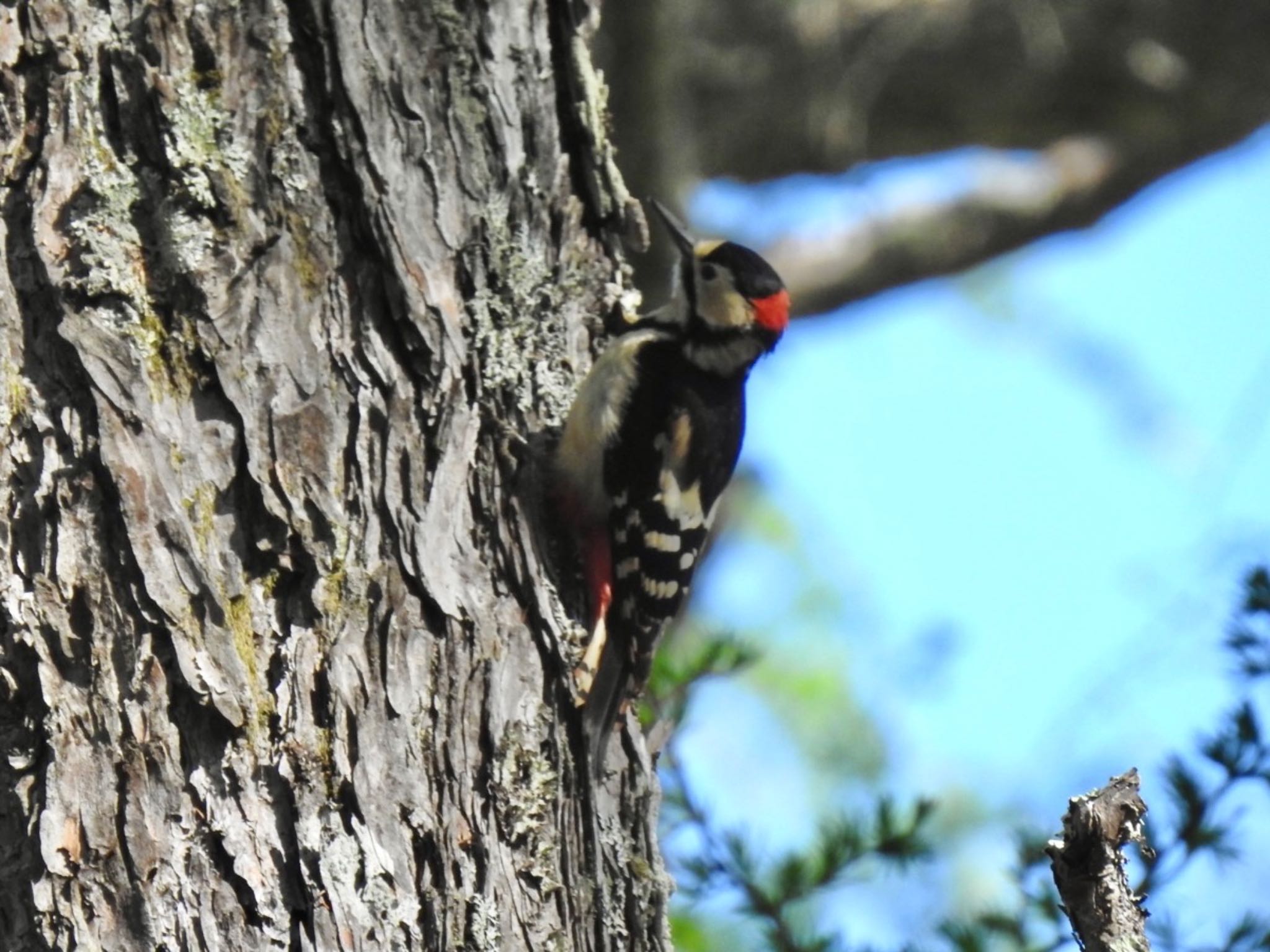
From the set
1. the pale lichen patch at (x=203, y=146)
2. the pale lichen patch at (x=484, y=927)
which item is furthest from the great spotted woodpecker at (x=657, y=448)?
the pale lichen patch at (x=203, y=146)

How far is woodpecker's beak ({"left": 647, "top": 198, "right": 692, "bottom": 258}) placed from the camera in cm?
413

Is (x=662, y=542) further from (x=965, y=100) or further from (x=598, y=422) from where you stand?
(x=965, y=100)

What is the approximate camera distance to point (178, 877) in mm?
2119

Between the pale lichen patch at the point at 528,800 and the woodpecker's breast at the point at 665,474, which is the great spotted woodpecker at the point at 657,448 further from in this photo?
the pale lichen patch at the point at 528,800

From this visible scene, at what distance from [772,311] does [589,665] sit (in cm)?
159

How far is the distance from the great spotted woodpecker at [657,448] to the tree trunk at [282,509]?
0.13 metres

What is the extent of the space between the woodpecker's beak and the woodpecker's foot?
161 cm

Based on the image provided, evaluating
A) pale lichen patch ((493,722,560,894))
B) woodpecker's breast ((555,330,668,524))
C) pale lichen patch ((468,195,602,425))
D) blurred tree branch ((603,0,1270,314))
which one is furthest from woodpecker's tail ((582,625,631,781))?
blurred tree branch ((603,0,1270,314))

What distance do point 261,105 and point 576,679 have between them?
1127mm

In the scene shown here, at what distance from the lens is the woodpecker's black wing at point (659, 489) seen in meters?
2.87

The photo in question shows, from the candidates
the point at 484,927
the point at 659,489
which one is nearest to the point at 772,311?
the point at 659,489

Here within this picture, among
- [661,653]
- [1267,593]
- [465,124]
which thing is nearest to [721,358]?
[661,653]

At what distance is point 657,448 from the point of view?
11.9 ft

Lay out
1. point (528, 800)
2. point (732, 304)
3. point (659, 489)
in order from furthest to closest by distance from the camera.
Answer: point (732, 304) → point (659, 489) → point (528, 800)
